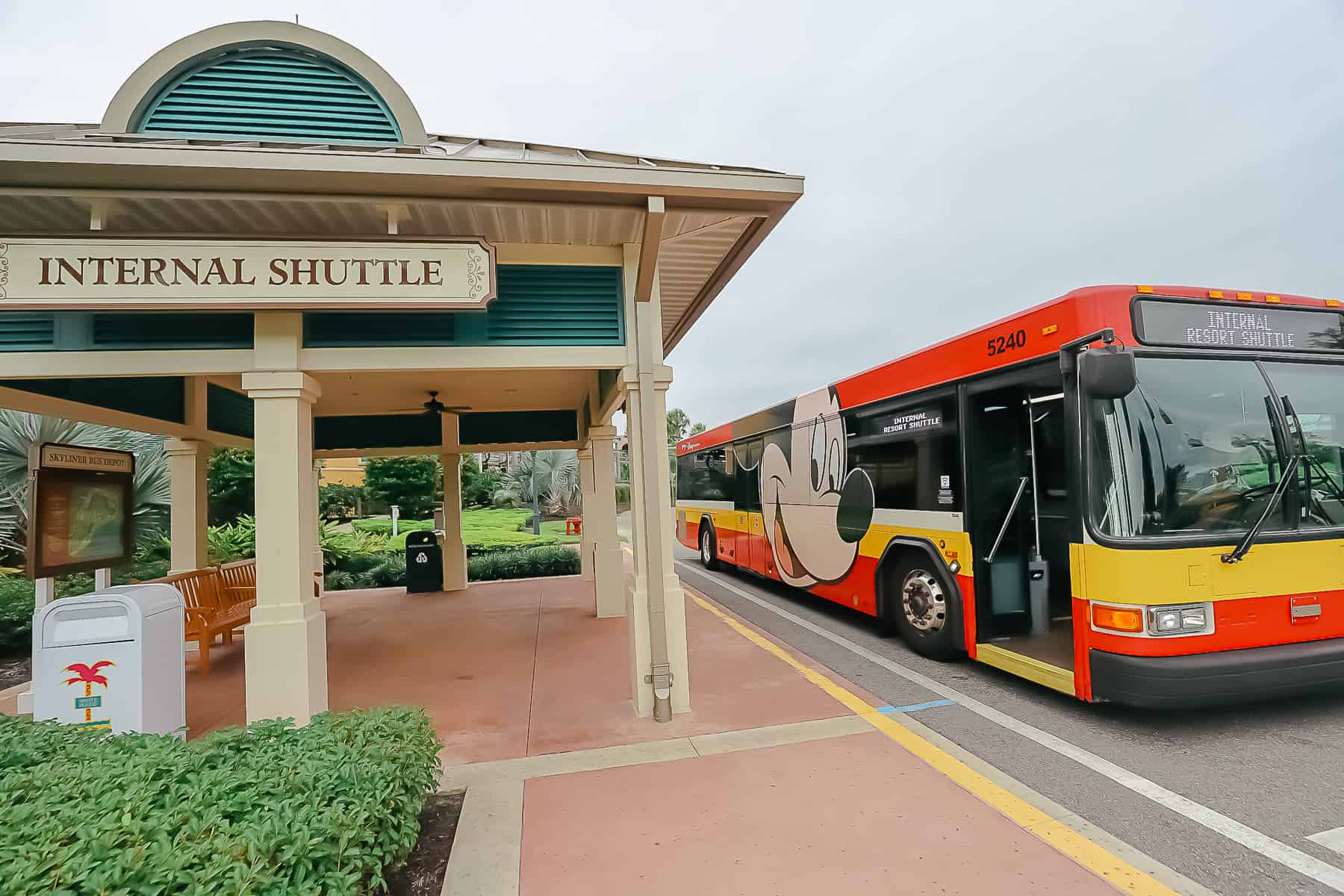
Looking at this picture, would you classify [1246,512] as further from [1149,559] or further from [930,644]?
[930,644]

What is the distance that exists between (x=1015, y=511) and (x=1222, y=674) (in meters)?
1.99

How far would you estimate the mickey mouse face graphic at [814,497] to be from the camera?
303 inches

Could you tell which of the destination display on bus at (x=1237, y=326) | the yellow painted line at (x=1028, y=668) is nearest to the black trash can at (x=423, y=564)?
the yellow painted line at (x=1028, y=668)

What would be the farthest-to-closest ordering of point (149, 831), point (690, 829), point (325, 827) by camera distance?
point (690, 829), point (325, 827), point (149, 831)

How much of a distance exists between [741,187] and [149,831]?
424cm

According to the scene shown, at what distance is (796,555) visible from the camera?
9.30 m

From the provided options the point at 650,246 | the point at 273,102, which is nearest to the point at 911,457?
the point at 650,246

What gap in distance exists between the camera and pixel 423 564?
448 inches

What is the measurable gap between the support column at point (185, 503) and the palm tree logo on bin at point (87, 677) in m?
4.39

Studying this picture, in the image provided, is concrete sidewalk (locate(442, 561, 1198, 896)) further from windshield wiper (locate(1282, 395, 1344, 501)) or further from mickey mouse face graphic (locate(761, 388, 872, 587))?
windshield wiper (locate(1282, 395, 1344, 501))

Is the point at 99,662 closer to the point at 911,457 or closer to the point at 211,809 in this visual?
the point at 211,809

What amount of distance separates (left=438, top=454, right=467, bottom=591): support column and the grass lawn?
1.79 metres

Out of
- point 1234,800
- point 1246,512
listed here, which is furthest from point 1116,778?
point 1246,512

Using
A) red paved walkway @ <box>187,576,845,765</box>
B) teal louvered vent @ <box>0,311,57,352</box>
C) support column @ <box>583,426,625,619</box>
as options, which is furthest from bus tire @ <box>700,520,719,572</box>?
teal louvered vent @ <box>0,311,57,352</box>
